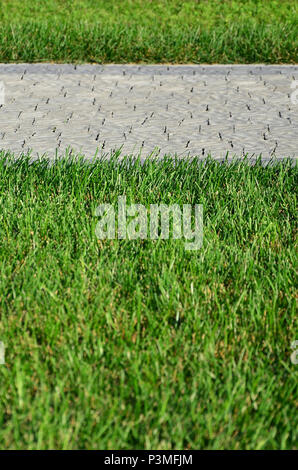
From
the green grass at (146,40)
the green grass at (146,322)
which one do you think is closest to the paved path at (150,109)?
the green grass at (146,40)

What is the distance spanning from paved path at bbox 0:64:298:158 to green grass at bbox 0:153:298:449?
4.15 feet

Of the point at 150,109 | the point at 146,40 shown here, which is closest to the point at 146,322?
the point at 150,109

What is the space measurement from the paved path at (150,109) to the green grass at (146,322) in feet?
4.15

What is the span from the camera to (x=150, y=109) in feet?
23.3

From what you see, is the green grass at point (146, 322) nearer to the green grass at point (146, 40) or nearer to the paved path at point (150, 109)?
the paved path at point (150, 109)

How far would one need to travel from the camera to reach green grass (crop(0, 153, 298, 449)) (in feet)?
8.71

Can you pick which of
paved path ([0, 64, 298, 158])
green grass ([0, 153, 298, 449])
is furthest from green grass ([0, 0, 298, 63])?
green grass ([0, 153, 298, 449])

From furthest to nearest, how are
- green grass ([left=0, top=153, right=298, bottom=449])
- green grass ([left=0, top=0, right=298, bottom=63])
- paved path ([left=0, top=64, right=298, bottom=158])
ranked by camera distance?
green grass ([left=0, top=0, right=298, bottom=63]), paved path ([left=0, top=64, right=298, bottom=158]), green grass ([left=0, top=153, right=298, bottom=449])

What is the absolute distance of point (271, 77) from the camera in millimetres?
8305

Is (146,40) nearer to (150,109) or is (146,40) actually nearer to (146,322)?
(150,109)

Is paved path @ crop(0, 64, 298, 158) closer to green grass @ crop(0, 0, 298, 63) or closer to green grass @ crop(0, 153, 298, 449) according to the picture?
green grass @ crop(0, 0, 298, 63)

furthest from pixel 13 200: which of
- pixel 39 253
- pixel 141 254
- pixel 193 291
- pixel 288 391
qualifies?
pixel 288 391

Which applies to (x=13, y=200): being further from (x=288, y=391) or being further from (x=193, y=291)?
(x=288, y=391)

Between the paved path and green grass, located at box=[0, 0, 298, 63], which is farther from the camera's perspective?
green grass, located at box=[0, 0, 298, 63]
